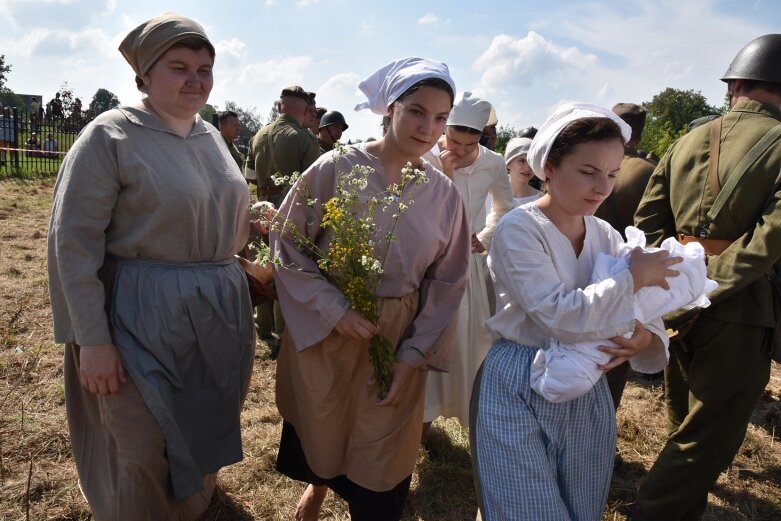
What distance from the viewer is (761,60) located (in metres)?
2.75

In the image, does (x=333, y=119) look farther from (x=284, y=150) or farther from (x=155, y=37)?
(x=155, y=37)

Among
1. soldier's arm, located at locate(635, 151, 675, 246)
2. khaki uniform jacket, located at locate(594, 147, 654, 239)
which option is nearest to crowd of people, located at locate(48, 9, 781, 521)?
soldier's arm, located at locate(635, 151, 675, 246)

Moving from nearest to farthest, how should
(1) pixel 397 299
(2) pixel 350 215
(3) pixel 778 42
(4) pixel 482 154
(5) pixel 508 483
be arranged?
(5) pixel 508 483 < (2) pixel 350 215 < (1) pixel 397 299 < (3) pixel 778 42 < (4) pixel 482 154

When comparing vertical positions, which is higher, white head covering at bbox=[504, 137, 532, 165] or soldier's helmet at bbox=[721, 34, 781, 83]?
soldier's helmet at bbox=[721, 34, 781, 83]

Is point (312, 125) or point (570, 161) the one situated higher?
point (312, 125)

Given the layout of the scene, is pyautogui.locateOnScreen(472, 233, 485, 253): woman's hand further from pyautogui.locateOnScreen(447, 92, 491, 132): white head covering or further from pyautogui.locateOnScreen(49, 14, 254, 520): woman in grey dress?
pyautogui.locateOnScreen(49, 14, 254, 520): woman in grey dress

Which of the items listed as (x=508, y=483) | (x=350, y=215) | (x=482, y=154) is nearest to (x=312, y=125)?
(x=482, y=154)

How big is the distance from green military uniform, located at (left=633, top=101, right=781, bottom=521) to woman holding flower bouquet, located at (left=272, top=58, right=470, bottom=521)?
1.19 m

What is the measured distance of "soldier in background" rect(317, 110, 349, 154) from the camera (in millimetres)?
7145

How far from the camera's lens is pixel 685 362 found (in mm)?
2963

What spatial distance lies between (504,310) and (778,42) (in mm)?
1875

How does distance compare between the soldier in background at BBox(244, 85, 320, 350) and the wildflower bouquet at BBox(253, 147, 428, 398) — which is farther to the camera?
the soldier in background at BBox(244, 85, 320, 350)

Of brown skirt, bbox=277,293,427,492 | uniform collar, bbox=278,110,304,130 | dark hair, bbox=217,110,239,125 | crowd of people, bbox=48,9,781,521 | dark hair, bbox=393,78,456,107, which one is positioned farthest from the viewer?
dark hair, bbox=217,110,239,125

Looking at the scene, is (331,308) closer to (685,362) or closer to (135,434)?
(135,434)
